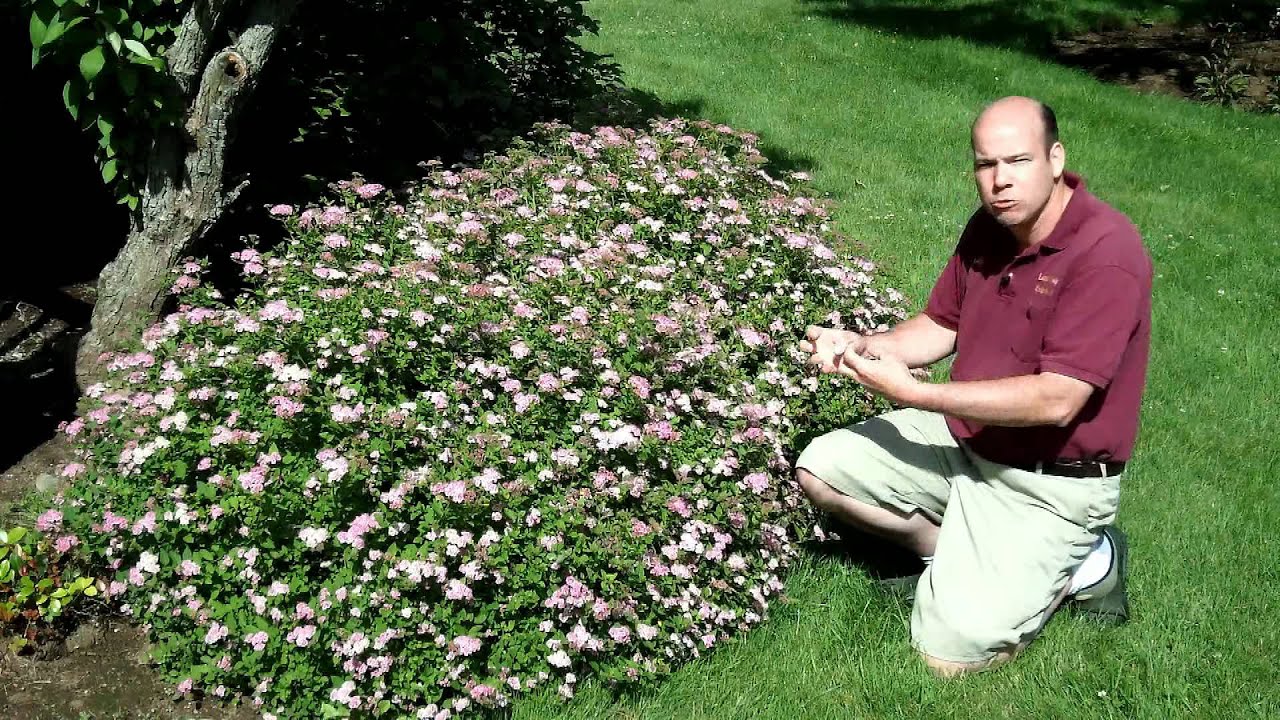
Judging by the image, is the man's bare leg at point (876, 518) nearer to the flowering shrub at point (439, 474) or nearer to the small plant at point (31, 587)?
the flowering shrub at point (439, 474)

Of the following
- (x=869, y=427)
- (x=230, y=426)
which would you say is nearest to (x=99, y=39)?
(x=230, y=426)

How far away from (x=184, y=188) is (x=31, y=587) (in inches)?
67.5

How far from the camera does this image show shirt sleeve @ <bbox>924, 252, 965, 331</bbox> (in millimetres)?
3676

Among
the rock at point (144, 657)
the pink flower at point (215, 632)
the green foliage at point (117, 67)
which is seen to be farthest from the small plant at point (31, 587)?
the green foliage at point (117, 67)

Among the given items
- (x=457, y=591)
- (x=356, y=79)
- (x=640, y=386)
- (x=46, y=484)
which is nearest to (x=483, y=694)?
(x=457, y=591)

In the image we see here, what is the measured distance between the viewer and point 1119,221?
3193mm

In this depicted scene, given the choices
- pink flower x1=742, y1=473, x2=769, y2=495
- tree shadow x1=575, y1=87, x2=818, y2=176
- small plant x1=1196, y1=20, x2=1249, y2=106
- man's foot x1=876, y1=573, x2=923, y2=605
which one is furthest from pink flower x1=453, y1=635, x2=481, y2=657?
small plant x1=1196, y1=20, x2=1249, y2=106

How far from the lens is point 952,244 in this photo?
672cm

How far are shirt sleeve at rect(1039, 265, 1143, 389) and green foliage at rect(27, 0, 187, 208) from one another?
11.0 ft

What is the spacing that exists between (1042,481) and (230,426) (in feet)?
8.54

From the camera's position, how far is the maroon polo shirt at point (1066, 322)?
305 centimetres

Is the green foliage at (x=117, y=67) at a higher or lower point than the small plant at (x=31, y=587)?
higher

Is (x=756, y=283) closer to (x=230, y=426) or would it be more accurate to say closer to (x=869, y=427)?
(x=869, y=427)

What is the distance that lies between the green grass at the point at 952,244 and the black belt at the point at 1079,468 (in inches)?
23.6
